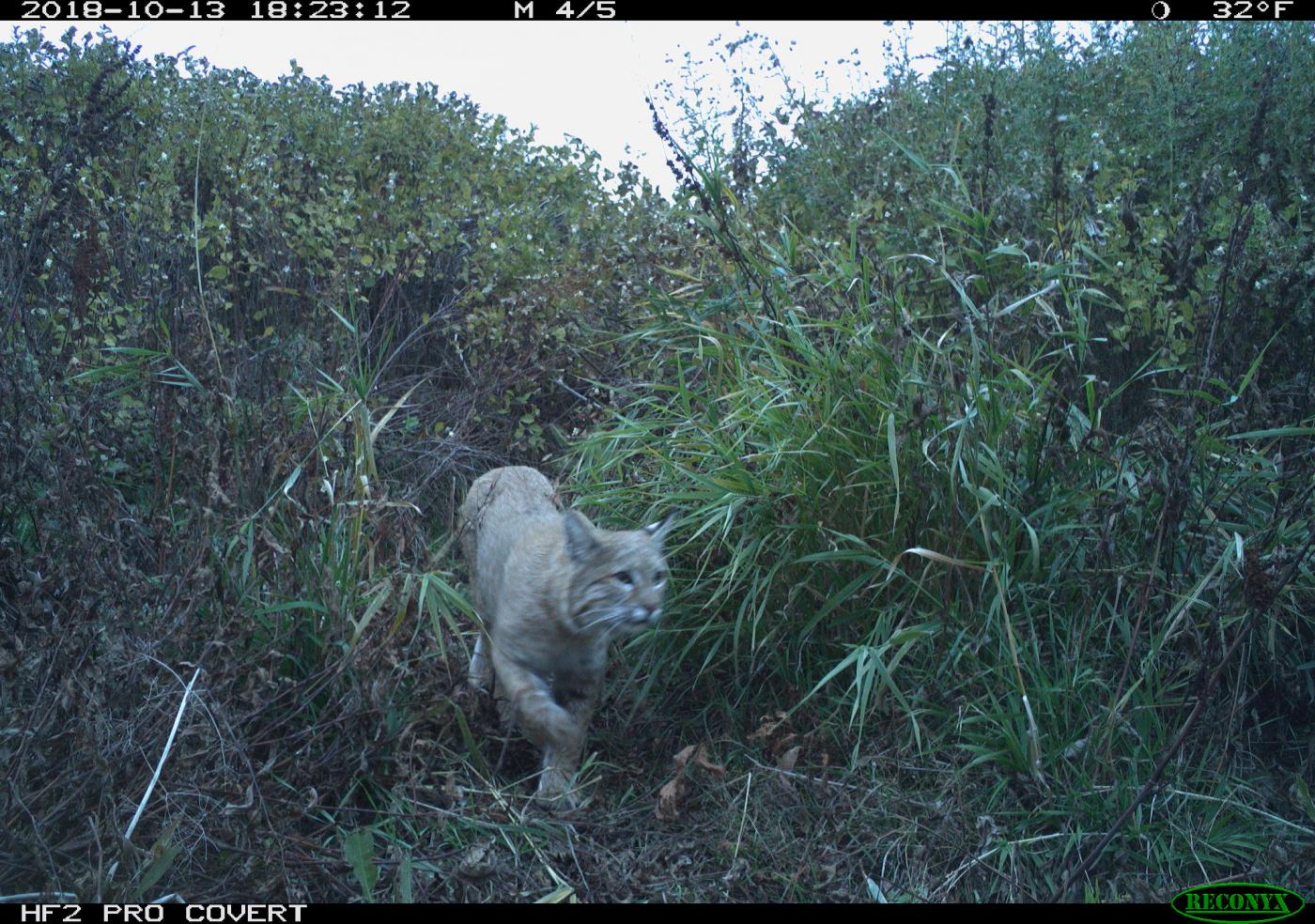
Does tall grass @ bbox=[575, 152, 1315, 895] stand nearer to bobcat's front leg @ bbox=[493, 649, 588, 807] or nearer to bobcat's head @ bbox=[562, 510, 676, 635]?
bobcat's head @ bbox=[562, 510, 676, 635]

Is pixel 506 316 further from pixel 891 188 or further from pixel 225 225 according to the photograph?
pixel 891 188

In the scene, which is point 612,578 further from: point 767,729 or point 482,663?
point 482,663

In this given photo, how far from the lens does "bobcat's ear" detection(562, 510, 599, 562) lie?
4.45m

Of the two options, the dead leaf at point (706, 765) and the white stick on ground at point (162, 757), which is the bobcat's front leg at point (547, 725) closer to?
the dead leaf at point (706, 765)

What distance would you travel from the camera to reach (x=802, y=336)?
4965 mm

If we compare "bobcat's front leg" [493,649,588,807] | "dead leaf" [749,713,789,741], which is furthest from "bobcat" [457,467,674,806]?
"dead leaf" [749,713,789,741]
